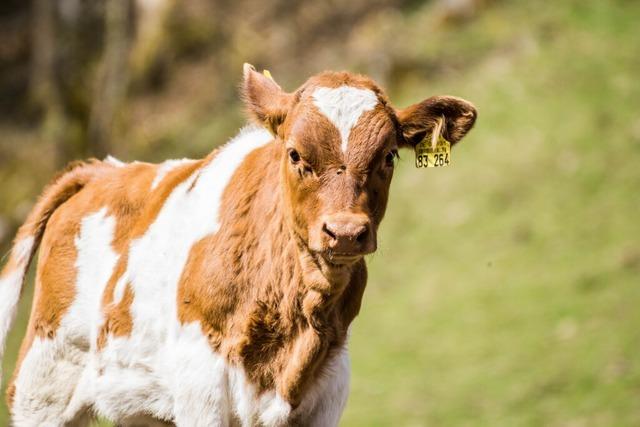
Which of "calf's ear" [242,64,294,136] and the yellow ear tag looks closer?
"calf's ear" [242,64,294,136]

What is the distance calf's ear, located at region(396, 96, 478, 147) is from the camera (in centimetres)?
501

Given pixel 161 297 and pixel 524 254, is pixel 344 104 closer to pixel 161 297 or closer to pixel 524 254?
pixel 161 297

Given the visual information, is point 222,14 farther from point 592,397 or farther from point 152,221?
point 152,221

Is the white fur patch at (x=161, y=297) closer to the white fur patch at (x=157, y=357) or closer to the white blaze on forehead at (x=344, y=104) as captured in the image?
the white fur patch at (x=157, y=357)

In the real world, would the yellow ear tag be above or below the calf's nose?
above

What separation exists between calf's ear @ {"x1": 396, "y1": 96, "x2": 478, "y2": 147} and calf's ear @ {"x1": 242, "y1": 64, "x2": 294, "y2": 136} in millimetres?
580

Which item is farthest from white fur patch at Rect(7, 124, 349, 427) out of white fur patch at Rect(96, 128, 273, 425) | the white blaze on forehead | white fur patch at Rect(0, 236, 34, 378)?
the white blaze on forehead

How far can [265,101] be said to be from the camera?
16.6 feet

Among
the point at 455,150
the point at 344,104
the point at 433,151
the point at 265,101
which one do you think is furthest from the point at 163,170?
the point at 455,150

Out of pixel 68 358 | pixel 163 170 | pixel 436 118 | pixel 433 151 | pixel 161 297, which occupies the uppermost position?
pixel 436 118

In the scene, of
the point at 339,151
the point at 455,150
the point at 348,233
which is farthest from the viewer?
the point at 455,150

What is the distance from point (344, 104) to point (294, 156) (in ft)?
1.13

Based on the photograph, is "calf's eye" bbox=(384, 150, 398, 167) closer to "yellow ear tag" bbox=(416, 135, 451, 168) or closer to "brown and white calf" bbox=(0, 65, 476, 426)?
"brown and white calf" bbox=(0, 65, 476, 426)

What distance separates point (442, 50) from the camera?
1762cm
